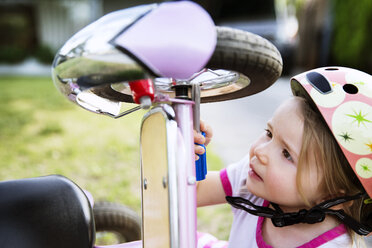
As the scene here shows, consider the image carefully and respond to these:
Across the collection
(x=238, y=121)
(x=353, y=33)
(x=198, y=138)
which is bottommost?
(x=238, y=121)

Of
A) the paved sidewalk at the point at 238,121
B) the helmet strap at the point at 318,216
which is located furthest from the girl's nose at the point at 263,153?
the paved sidewalk at the point at 238,121

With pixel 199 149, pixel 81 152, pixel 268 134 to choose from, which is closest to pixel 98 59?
pixel 199 149

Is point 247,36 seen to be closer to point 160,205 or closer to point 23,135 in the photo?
point 160,205

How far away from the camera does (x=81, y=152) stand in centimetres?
355

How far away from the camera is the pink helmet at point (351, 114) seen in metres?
0.92

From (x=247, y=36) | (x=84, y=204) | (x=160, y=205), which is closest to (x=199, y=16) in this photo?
(x=247, y=36)

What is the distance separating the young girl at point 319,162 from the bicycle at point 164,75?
0.15 metres

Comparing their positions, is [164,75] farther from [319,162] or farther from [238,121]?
[238,121]

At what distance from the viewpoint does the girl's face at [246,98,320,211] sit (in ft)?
3.23

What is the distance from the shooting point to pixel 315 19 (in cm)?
1195

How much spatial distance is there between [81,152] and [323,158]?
2881mm

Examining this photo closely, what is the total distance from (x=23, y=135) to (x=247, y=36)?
382 centimetres

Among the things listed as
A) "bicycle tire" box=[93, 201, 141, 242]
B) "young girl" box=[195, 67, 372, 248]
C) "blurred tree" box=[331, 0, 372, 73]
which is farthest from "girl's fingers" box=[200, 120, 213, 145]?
"blurred tree" box=[331, 0, 372, 73]

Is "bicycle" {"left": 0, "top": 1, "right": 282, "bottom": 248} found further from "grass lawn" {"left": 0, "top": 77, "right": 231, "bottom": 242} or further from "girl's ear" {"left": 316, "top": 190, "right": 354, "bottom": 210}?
"grass lawn" {"left": 0, "top": 77, "right": 231, "bottom": 242}
